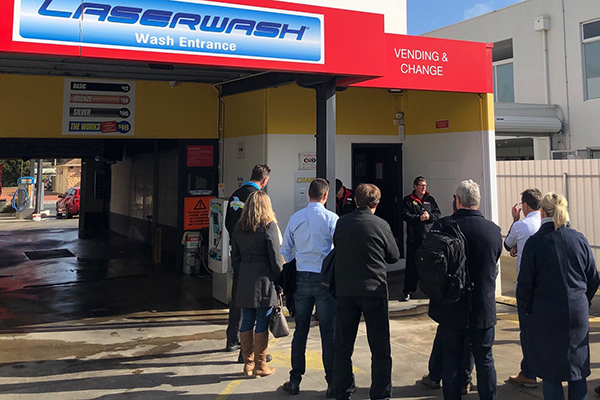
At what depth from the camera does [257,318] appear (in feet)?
15.1

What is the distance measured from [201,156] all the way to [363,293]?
20.1 ft

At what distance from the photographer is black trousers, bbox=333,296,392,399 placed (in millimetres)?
3855

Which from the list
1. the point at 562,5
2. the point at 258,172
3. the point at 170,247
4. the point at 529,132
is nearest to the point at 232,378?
the point at 258,172

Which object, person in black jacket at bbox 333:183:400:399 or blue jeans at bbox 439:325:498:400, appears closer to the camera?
blue jeans at bbox 439:325:498:400

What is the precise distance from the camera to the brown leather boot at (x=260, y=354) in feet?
15.1

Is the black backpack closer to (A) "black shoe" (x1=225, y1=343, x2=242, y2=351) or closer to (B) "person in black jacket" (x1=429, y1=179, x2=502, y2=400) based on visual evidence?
(B) "person in black jacket" (x1=429, y1=179, x2=502, y2=400)

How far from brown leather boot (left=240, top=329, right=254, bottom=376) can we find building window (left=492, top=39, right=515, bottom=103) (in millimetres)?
18739

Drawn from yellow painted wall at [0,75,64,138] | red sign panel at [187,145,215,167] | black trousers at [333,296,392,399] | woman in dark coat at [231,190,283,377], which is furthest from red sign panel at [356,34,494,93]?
yellow painted wall at [0,75,64,138]

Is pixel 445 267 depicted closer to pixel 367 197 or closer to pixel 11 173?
pixel 367 197

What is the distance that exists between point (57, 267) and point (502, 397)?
31.0ft

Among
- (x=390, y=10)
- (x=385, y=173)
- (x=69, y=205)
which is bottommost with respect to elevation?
(x=385, y=173)

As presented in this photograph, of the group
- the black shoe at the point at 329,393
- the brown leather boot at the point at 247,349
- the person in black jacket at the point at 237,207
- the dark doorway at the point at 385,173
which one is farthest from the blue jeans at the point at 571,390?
the dark doorway at the point at 385,173

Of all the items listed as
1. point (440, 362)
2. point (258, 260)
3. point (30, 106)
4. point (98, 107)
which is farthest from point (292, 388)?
point (30, 106)

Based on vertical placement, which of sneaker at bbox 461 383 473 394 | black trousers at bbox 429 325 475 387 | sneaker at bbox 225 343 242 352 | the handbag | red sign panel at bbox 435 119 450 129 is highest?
red sign panel at bbox 435 119 450 129
